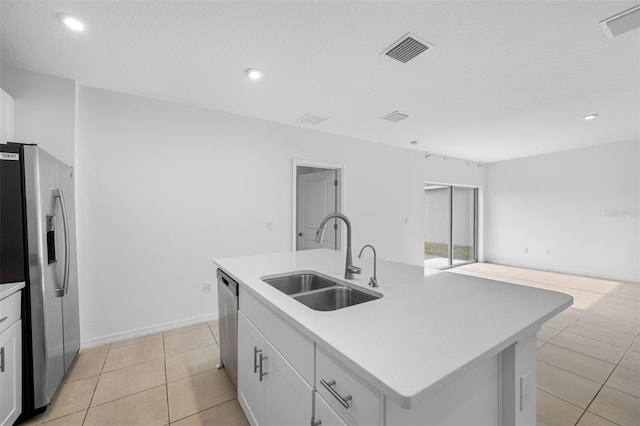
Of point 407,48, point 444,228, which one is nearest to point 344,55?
point 407,48

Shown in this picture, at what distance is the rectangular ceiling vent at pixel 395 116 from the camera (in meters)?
3.56

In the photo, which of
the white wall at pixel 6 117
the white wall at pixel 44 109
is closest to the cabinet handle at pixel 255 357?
the white wall at pixel 44 109

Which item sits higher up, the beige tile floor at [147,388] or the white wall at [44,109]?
the white wall at [44,109]

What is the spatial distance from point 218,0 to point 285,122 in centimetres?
222

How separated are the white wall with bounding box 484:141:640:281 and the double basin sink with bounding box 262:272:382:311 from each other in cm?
648

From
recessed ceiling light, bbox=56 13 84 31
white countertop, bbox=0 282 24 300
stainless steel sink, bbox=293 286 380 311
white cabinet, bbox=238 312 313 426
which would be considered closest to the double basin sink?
stainless steel sink, bbox=293 286 380 311

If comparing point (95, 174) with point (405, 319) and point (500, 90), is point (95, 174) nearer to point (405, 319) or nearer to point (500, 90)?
point (405, 319)

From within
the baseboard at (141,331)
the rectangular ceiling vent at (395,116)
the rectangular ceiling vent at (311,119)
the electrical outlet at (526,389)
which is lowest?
the baseboard at (141,331)

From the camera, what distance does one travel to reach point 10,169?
5.54 feet

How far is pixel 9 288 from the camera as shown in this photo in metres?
1.61

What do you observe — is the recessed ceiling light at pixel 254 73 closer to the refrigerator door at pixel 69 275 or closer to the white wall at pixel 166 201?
the white wall at pixel 166 201

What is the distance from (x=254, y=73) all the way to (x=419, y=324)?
7.97 feet

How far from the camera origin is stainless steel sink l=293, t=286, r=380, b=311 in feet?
5.15

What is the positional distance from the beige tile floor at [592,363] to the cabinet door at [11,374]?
3.18m
